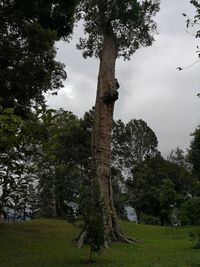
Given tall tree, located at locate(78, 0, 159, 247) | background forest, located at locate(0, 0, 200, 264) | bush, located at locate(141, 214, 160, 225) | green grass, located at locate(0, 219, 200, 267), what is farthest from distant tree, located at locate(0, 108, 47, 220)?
bush, located at locate(141, 214, 160, 225)

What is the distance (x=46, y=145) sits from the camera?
9.46 ft

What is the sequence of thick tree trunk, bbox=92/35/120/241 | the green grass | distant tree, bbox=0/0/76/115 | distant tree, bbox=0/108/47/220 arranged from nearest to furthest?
1. distant tree, bbox=0/108/47/220
2. the green grass
3. distant tree, bbox=0/0/76/115
4. thick tree trunk, bbox=92/35/120/241

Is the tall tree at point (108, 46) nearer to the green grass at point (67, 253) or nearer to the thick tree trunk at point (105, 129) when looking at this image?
the thick tree trunk at point (105, 129)

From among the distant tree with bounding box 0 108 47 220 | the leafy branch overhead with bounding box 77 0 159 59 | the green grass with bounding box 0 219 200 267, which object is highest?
the leafy branch overhead with bounding box 77 0 159 59

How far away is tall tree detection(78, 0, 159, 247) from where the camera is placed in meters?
19.5

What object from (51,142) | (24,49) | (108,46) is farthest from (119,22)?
(51,142)

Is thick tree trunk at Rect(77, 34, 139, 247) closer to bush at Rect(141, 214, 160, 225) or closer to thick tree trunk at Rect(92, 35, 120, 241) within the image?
thick tree trunk at Rect(92, 35, 120, 241)

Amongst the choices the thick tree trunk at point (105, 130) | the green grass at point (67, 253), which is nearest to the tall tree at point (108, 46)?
the thick tree trunk at point (105, 130)

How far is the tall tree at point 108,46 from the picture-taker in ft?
63.9

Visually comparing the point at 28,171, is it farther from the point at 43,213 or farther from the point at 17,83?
the point at 43,213

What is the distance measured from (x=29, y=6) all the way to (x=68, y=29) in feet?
10.9

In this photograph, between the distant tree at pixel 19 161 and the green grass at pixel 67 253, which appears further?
the green grass at pixel 67 253

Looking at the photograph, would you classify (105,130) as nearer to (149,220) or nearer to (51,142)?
(51,142)

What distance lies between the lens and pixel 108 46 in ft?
72.1
